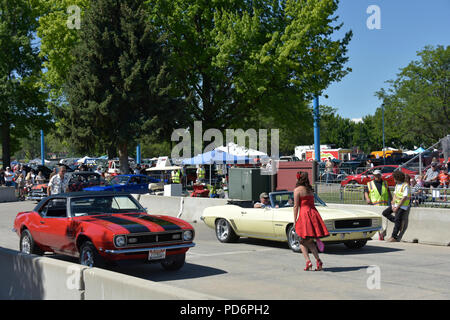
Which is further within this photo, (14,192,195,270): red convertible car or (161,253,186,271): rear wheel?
(161,253,186,271): rear wheel

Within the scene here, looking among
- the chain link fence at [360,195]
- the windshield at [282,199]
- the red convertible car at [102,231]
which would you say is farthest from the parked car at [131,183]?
the red convertible car at [102,231]

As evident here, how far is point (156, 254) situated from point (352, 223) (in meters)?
4.47

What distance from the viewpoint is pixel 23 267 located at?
677 centimetres

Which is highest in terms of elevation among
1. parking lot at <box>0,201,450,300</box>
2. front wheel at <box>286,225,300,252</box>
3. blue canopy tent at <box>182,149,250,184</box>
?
blue canopy tent at <box>182,149,250,184</box>

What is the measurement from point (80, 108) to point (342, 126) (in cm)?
8189

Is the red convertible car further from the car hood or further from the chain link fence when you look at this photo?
the chain link fence

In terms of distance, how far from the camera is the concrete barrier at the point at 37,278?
5.86 meters

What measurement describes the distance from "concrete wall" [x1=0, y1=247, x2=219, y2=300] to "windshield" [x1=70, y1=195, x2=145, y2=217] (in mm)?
2580

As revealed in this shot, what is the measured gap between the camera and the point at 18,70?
48688 millimetres

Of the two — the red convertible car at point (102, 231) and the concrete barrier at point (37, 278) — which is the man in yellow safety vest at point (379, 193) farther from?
the concrete barrier at point (37, 278)

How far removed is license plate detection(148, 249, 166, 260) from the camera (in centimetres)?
877

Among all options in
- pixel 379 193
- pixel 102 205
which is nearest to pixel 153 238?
pixel 102 205

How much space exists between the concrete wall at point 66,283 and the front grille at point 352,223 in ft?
20.9

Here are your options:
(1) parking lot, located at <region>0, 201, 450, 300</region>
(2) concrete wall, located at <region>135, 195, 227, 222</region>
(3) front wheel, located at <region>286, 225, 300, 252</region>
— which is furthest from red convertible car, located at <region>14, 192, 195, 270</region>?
(2) concrete wall, located at <region>135, 195, 227, 222</region>
